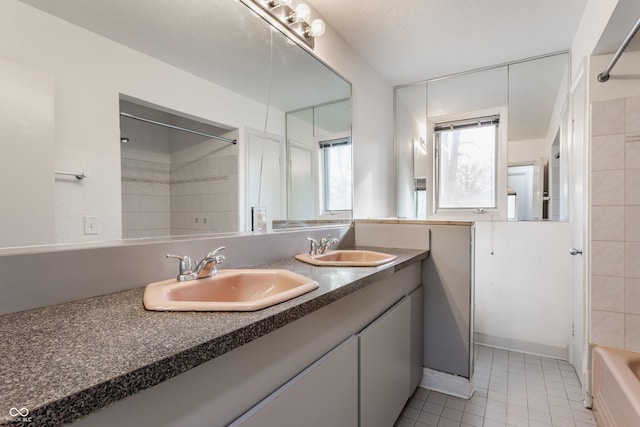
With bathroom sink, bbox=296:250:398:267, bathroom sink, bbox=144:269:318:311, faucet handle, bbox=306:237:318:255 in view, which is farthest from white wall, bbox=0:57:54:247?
faucet handle, bbox=306:237:318:255

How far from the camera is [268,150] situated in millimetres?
1689

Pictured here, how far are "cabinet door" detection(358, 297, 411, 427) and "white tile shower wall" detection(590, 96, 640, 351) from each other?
1118 mm

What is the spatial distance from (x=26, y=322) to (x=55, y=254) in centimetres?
19

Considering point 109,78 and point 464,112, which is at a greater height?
point 464,112

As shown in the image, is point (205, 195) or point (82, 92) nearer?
point (82, 92)

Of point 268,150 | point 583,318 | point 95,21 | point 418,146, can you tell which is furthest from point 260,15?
point 583,318

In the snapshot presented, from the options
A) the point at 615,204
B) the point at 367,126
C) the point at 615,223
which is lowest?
the point at 615,223

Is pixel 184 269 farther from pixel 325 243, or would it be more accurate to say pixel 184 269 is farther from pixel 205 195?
pixel 325 243

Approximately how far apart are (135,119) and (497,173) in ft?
8.61

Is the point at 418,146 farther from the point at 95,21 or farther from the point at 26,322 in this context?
the point at 26,322

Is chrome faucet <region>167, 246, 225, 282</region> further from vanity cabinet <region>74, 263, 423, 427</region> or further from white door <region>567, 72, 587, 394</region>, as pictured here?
white door <region>567, 72, 587, 394</region>

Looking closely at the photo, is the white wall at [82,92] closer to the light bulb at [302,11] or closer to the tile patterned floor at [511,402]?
the light bulb at [302,11]

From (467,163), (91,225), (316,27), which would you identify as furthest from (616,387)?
(316,27)

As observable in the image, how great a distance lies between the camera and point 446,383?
2.00 metres
